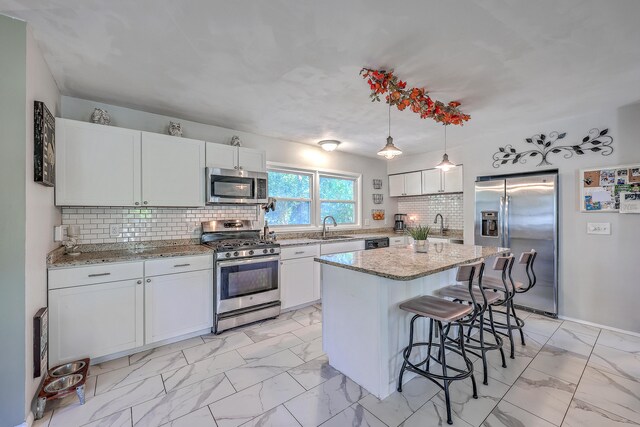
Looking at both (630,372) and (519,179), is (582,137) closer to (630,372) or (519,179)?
(519,179)

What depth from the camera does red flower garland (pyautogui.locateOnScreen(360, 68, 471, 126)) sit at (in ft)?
7.20

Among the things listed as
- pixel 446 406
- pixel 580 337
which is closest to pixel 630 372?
pixel 580 337

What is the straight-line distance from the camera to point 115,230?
114 inches

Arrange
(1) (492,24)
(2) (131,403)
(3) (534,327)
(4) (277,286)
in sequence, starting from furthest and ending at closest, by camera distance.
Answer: (4) (277,286) → (3) (534,327) → (2) (131,403) → (1) (492,24)

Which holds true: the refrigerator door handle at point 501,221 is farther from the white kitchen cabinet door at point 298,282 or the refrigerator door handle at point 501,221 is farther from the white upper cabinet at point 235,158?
the white upper cabinet at point 235,158

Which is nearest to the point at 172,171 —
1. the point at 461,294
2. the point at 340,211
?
the point at 340,211

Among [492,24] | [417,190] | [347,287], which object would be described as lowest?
[347,287]

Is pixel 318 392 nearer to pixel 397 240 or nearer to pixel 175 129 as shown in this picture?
pixel 175 129

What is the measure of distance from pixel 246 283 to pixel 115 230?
144 cm

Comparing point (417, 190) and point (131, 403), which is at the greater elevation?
point (417, 190)

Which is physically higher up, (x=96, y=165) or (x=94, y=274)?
(x=96, y=165)

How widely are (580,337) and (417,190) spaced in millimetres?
3011

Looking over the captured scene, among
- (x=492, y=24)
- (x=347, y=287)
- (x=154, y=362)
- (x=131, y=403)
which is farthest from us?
(x=154, y=362)

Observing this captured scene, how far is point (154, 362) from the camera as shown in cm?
244
